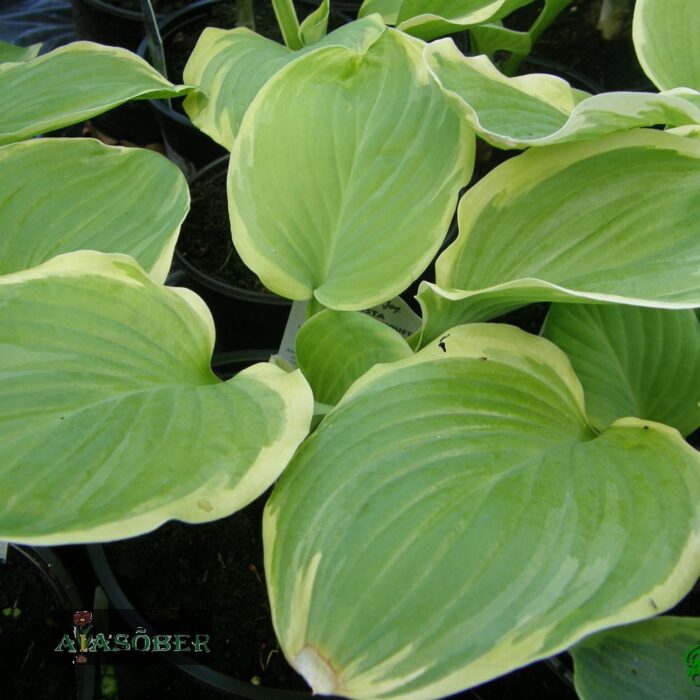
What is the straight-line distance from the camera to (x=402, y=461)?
45cm

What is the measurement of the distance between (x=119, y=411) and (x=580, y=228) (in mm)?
342

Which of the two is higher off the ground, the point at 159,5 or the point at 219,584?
the point at 159,5

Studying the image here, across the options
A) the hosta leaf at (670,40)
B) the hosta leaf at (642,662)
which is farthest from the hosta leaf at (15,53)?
the hosta leaf at (642,662)

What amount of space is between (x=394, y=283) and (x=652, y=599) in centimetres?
28

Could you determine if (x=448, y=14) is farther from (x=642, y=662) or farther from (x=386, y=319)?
(x=642, y=662)

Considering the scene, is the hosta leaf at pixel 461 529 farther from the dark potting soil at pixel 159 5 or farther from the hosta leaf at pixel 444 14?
the dark potting soil at pixel 159 5

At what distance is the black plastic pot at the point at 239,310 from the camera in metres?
0.88

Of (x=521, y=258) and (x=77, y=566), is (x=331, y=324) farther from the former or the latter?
(x=77, y=566)

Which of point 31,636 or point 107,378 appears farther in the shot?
point 31,636

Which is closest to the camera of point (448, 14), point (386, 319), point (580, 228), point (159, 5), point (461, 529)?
point (461, 529)

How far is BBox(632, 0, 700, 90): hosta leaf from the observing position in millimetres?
699

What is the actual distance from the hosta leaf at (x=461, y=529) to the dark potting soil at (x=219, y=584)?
0.28 metres

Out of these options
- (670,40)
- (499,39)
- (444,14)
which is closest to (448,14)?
(444,14)

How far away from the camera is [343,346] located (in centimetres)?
60
